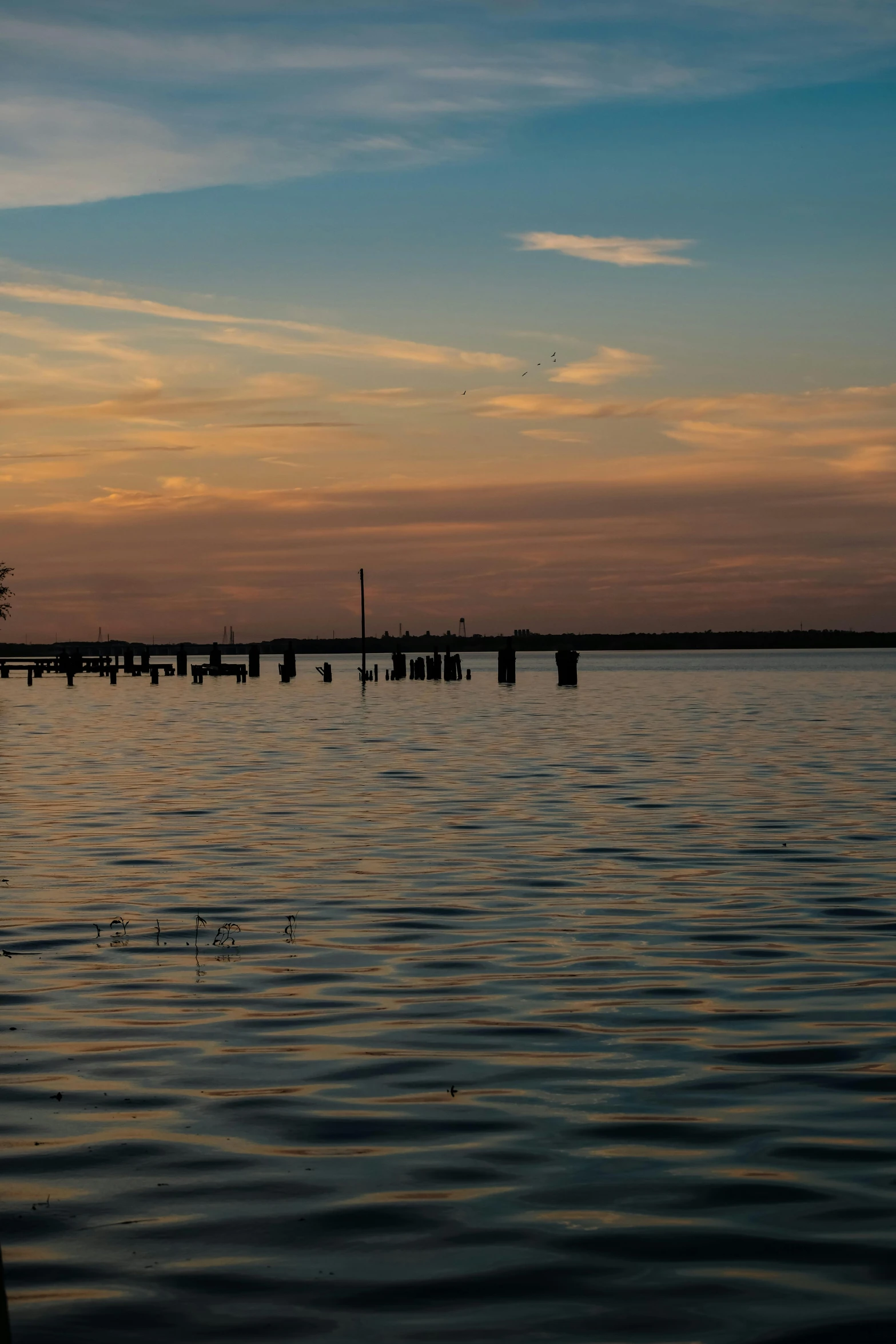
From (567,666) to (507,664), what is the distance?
782cm

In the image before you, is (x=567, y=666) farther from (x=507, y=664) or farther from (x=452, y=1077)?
(x=452, y=1077)

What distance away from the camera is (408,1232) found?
6.56m

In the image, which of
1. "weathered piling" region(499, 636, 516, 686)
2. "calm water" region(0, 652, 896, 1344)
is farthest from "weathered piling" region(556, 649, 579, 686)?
"calm water" region(0, 652, 896, 1344)

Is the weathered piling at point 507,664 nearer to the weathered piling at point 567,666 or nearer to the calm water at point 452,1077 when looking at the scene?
the weathered piling at point 567,666

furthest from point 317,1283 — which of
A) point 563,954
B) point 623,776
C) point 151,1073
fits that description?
point 623,776

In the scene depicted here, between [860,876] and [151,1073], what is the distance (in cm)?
960

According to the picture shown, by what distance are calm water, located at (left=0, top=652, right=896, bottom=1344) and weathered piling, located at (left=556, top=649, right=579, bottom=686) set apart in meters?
60.0

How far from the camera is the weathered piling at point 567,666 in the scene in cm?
8344

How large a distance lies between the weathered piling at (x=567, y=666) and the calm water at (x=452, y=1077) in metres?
60.0

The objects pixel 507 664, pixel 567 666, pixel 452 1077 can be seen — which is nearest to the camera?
pixel 452 1077

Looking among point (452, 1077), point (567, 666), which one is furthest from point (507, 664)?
point (452, 1077)

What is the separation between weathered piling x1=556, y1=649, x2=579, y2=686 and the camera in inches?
3285

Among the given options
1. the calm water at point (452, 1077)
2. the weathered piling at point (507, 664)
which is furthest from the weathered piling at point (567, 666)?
the calm water at point (452, 1077)

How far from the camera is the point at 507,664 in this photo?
92.4 metres
